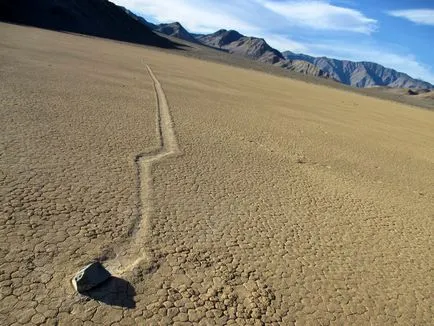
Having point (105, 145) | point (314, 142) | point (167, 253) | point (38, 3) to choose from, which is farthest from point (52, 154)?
point (38, 3)

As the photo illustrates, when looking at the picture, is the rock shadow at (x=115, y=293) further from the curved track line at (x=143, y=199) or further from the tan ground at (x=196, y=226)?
the curved track line at (x=143, y=199)

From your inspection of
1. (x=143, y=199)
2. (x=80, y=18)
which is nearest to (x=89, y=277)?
(x=143, y=199)

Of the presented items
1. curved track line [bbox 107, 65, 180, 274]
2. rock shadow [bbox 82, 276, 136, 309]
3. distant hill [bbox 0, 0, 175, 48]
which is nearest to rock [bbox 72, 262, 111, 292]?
rock shadow [bbox 82, 276, 136, 309]

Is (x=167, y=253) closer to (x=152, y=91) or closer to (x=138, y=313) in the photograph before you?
(x=138, y=313)

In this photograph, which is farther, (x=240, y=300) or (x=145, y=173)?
(x=145, y=173)

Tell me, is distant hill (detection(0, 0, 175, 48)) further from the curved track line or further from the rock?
the rock

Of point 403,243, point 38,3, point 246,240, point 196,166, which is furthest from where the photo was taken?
point 38,3

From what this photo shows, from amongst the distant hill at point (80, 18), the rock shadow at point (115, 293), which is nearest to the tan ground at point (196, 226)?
the rock shadow at point (115, 293)

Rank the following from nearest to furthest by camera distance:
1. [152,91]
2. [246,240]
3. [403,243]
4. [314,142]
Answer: [246,240], [403,243], [314,142], [152,91]
